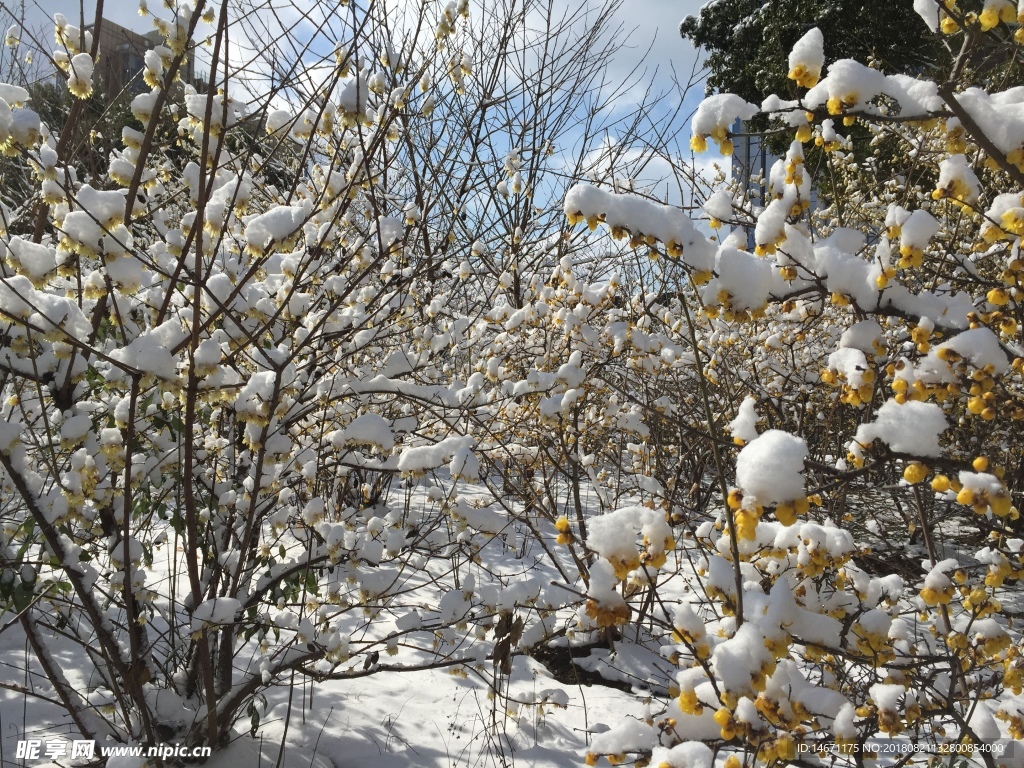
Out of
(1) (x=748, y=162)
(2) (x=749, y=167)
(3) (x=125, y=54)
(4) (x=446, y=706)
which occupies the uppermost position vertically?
(3) (x=125, y=54)

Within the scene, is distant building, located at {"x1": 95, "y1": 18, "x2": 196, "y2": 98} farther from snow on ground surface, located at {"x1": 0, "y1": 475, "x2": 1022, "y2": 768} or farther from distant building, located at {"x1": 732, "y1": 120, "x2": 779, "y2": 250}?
distant building, located at {"x1": 732, "y1": 120, "x2": 779, "y2": 250}

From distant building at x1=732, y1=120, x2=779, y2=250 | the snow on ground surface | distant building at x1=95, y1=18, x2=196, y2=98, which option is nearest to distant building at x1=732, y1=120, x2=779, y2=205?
distant building at x1=732, y1=120, x2=779, y2=250

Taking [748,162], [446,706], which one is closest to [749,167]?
[748,162]

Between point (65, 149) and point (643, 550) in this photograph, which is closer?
point (643, 550)

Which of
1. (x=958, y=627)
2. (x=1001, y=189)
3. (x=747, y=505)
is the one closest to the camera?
(x=747, y=505)

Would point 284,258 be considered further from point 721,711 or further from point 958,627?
point 958,627

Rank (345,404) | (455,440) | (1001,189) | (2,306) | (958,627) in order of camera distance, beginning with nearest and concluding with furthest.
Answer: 1. (2,306)
2. (958,627)
3. (455,440)
4. (345,404)
5. (1001,189)

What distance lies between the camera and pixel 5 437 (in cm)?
176


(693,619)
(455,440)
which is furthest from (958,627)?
(455,440)

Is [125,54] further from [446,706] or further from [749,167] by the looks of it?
[446,706]

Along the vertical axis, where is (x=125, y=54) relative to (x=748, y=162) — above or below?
above

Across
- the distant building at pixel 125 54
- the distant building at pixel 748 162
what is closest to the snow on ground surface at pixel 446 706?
the distant building at pixel 748 162

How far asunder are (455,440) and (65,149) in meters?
1.68

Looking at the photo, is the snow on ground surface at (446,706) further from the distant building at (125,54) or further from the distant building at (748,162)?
the distant building at (125,54)
